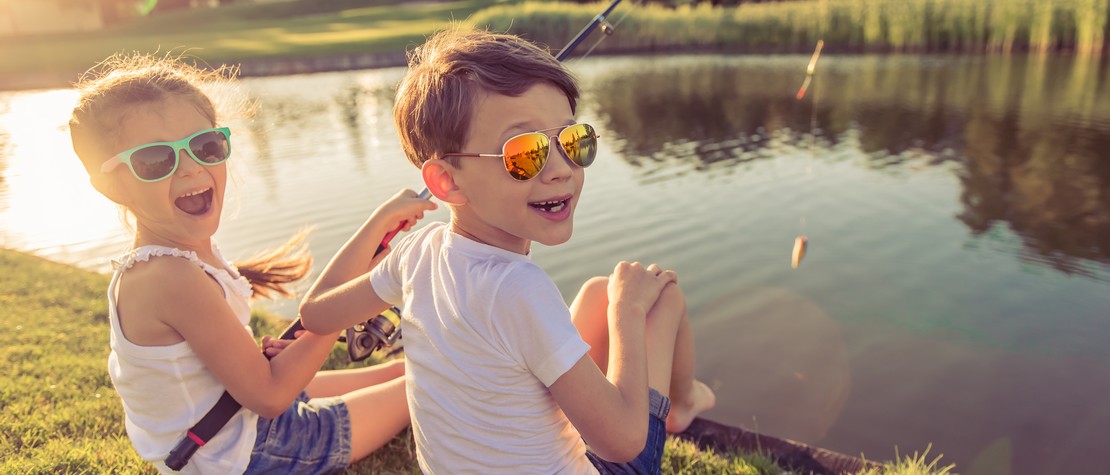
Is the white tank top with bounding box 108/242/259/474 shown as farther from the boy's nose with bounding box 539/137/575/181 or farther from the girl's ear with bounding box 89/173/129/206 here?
the boy's nose with bounding box 539/137/575/181

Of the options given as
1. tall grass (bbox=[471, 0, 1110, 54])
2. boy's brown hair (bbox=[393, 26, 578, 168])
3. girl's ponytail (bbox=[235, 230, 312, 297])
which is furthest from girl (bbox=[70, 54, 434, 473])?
tall grass (bbox=[471, 0, 1110, 54])

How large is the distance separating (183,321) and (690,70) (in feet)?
62.2

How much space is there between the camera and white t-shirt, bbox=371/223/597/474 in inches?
55.9

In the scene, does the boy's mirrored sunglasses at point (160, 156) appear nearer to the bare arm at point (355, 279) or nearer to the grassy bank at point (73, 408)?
the bare arm at point (355, 279)

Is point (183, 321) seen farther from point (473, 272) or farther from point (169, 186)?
point (473, 272)

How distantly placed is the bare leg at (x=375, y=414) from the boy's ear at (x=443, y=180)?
119 cm

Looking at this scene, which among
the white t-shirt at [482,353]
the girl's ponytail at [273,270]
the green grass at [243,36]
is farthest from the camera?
the green grass at [243,36]

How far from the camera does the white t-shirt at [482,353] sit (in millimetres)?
1420

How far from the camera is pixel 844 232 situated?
6180 millimetres

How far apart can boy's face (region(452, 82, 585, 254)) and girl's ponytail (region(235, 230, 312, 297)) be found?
1271 mm

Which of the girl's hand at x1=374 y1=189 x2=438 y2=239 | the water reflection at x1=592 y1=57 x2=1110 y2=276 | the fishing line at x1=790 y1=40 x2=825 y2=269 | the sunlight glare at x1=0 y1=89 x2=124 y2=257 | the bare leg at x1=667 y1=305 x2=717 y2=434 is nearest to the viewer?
the girl's hand at x1=374 y1=189 x2=438 y2=239

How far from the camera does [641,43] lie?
2455cm

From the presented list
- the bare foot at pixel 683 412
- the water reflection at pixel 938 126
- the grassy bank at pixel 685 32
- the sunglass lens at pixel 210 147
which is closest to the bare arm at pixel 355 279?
the sunglass lens at pixel 210 147

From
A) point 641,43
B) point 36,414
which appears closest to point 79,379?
point 36,414
